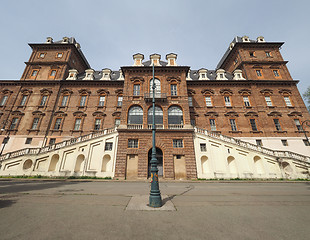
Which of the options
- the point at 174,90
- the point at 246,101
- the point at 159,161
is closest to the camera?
the point at 159,161

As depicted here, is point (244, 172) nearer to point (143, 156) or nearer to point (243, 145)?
point (243, 145)

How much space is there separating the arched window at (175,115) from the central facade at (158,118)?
0.15 metres

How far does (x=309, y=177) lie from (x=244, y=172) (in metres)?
6.91

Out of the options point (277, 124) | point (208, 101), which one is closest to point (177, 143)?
point (208, 101)

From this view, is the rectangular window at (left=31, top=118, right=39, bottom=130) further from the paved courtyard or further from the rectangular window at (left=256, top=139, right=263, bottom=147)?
the rectangular window at (left=256, top=139, right=263, bottom=147)

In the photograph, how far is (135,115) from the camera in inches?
727

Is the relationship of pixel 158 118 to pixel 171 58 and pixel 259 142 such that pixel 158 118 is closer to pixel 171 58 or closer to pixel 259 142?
pixel 171 58

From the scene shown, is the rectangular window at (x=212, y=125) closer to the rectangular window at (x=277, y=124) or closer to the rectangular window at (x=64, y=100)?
the rectangular window at (x=277, y=124)

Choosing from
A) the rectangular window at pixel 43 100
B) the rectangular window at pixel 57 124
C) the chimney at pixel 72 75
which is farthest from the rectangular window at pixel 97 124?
the chimney at pixel 72 75

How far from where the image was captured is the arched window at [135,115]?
1812 centimetres

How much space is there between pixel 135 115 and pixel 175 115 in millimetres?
5923

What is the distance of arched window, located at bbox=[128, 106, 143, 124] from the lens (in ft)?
59.4

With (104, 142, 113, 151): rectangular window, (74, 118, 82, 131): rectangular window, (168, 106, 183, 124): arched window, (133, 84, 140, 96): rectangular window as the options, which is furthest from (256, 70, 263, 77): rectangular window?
(74, 118, 82, 131): rectangular window

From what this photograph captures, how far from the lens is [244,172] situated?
50.7 ft
